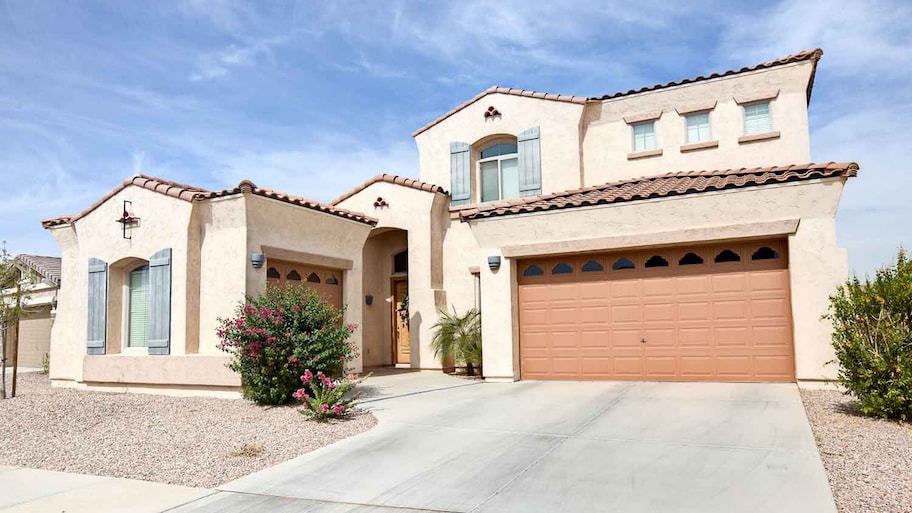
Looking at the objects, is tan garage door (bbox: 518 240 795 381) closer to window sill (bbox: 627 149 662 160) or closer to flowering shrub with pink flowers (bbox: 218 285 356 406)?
flowering shrub with pink flowers (bbox: 218 285 356 406)

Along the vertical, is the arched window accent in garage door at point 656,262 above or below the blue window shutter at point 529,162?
below

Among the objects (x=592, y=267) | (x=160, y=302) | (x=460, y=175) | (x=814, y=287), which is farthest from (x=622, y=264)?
(x=160, y=302)

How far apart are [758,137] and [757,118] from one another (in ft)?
1.91

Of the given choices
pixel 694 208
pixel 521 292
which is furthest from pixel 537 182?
pixel 694 208

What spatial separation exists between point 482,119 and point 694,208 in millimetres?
8388

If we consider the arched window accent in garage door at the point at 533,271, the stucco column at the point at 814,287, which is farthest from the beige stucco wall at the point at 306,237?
the stucco column at the point at 814,287

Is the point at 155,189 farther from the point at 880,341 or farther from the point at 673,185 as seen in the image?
the point at 880,341

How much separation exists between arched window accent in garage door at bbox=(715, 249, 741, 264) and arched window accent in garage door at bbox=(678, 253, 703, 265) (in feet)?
1.00

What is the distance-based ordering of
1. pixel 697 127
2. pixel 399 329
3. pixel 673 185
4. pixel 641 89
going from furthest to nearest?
pixel 399 329
pixel 641 89
pixel 697 127
pixel 673 185

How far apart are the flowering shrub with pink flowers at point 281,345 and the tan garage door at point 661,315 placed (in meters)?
4.15

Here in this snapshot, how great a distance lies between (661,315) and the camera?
39.7ft

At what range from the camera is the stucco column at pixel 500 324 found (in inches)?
516

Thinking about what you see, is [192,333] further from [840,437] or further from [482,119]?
[840,437]

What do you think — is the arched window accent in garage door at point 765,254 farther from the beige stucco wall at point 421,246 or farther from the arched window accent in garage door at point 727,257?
the beige stucco wall at point 421,246
